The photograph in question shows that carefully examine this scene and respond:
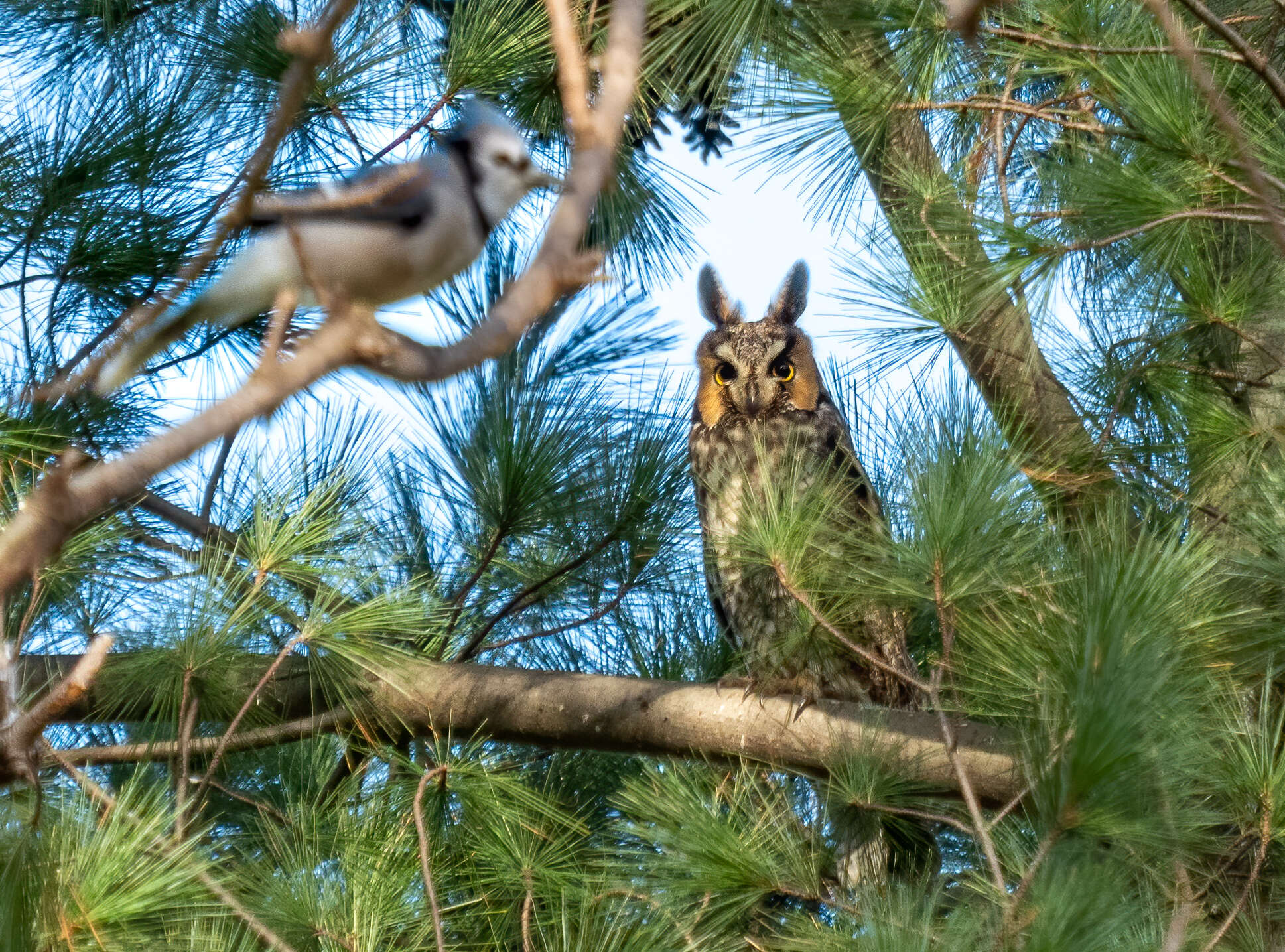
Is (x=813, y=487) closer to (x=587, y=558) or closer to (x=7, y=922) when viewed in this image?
(x=587, y=558)

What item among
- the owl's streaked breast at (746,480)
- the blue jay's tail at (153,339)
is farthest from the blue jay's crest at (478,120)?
the owl's streaked breast at (746,480)

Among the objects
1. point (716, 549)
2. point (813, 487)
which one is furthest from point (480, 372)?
point (813, 487)

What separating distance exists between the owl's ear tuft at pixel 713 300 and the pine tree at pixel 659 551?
1.11 feet

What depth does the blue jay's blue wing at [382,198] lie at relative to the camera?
1155 millimetres

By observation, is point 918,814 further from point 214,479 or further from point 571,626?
point 214,479

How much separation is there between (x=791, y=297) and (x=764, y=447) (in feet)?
2.15

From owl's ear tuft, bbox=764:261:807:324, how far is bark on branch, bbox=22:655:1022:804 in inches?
37.9

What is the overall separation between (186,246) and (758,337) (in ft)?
3.29

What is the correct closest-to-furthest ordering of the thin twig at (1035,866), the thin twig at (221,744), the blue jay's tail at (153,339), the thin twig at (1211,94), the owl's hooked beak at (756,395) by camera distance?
the thin twig at (1211,94) < the thin twig at (1035,866) < the blue jay's tail at (153,339) < the thin twig at (221,744) < the owl's hooked beak at (756,395)

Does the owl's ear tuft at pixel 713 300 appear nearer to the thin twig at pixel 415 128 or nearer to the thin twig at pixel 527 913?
the thin twig at pixel 415 128

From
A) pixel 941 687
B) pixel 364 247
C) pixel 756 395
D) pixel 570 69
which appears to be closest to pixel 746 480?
pixel 756 395

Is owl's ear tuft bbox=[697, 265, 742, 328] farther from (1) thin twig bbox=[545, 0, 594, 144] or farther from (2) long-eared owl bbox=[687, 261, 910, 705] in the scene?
(1) thin twig bbox=[545, 0, 594, 144]

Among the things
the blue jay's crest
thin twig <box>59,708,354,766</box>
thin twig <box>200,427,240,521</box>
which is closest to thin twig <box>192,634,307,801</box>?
thin twig <box>59,708,354,766</box>

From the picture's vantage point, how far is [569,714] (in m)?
1.85
